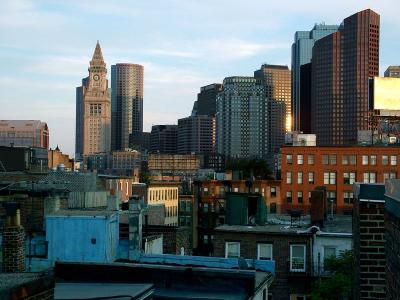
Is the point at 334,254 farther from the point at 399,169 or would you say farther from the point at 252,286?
the point at 399,169

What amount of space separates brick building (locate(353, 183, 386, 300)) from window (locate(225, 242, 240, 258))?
21692 mm

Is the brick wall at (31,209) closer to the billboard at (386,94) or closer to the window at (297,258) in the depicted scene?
the window at (297,258)

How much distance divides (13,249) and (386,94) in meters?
70.1

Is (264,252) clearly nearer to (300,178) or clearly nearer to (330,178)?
(300,178)

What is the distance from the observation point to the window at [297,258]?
3593 centimetres

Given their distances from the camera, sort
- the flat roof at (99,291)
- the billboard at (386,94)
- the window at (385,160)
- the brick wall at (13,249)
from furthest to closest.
A: the window at (385,160) < the billboard at (386,94) < the brick wall at (13,249) < the flat roof at (99,291)

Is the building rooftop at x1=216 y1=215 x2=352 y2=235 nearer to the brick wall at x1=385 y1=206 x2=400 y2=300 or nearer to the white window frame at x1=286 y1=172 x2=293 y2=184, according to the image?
the brick wall at x1=385 y1=206 x2=400 y2=300

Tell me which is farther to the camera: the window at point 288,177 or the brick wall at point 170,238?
the window at point 288,177

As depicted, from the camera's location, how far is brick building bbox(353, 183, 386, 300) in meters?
14.2

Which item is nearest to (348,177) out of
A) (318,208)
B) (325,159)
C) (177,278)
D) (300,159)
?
(325,159)

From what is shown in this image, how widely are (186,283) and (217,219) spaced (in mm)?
79396

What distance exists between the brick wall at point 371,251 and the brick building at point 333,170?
83.3m

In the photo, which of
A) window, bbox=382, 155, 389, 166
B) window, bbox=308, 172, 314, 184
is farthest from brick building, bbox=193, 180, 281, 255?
window, bbox=382, 155, 389, 166

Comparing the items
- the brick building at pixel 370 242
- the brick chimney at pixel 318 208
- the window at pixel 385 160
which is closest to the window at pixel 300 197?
the window at pixel 385 160
